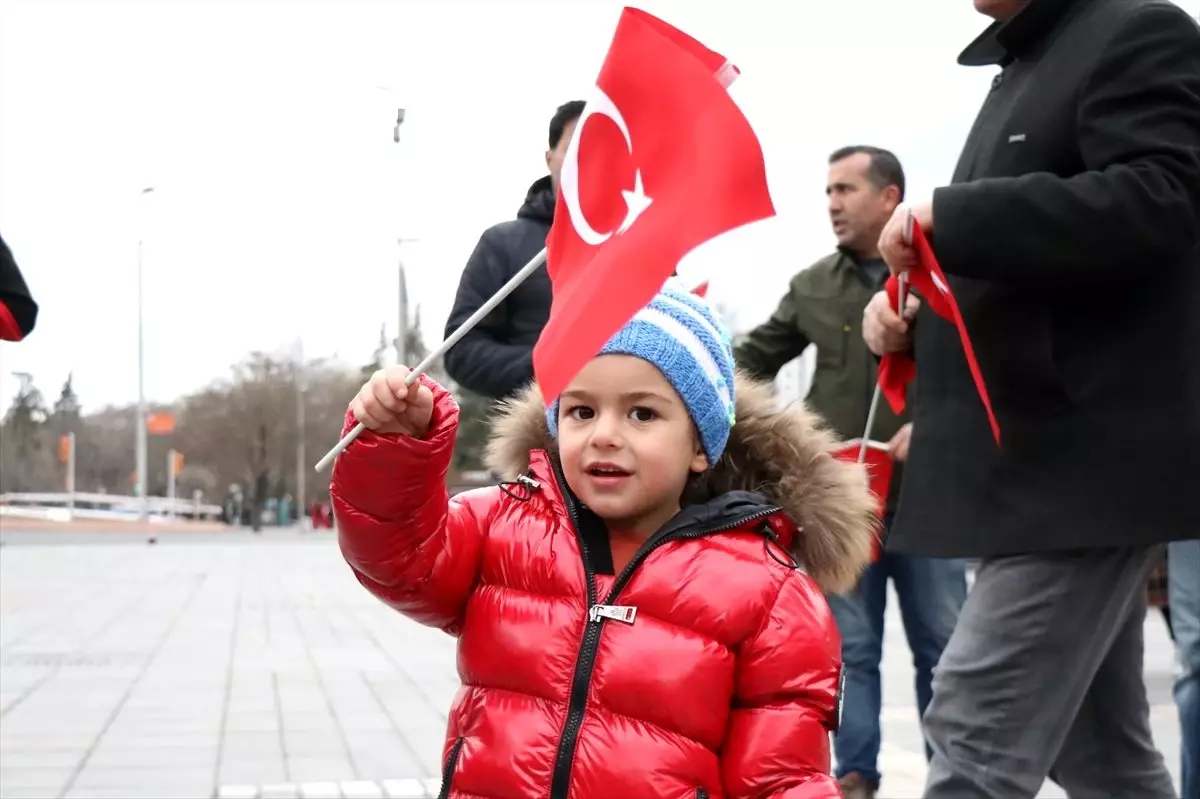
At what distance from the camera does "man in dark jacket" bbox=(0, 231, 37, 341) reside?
170 inches

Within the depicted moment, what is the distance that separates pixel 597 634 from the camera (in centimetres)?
247

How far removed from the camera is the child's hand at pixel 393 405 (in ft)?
7.66

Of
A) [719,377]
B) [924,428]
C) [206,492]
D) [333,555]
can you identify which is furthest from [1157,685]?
[206,492]

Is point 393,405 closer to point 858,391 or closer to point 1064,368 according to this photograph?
point 1064,368

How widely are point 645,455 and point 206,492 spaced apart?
212 ft

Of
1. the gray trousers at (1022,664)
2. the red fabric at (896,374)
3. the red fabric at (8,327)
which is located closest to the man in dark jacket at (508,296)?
the red fabric at (896,374)

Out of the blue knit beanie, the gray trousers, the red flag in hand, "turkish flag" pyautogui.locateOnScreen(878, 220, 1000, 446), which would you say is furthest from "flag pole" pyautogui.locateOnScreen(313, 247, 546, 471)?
the red flag in hand

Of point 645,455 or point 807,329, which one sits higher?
point 807,329

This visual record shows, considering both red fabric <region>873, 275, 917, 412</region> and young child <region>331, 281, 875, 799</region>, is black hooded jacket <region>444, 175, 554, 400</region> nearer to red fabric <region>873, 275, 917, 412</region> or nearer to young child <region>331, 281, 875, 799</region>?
red fabric <region>873, 275, 917, 412</region>

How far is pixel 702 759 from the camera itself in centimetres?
246

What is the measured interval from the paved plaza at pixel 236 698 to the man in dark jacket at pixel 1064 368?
2.10 meters

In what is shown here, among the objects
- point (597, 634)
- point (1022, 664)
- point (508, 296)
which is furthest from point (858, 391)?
point (597, 634)

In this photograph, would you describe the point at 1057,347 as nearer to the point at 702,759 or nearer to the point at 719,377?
the point at 719,377

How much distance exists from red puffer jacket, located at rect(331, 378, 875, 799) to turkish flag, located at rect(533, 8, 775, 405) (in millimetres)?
372
